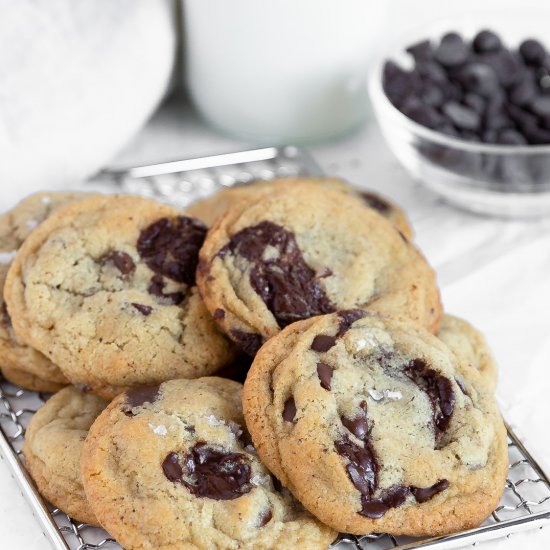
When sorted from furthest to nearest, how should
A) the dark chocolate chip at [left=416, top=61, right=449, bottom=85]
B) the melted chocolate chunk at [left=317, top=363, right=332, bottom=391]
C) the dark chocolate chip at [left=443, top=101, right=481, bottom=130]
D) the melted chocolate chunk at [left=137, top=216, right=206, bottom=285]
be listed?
the dark chocolate chip at [left=416, top=61, right=449, bottom=85], the dark chocolate chip at [left=443, top=101, right=481, bottom=130], the melted chocolate chunk at [left=137, top=216, right=206, bottom=285], the melted chocolate chunk at [left=317, top=363, right=332, bottom=391]

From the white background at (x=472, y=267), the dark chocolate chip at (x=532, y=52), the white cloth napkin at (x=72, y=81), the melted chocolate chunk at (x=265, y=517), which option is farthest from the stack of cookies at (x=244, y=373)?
the dark chocolate chip at (x=532, y=52)

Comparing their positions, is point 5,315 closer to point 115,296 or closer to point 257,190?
point 115,296

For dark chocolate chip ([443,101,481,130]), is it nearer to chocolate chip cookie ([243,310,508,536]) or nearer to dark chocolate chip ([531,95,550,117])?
dark chocolate chip ([531,95,550,117])

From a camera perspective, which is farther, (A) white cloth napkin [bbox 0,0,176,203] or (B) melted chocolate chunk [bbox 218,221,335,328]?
(A) white cloth napkin [bbox 0,0,176,203]

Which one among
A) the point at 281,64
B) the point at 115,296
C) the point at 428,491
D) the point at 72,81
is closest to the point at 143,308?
the point at 115,296

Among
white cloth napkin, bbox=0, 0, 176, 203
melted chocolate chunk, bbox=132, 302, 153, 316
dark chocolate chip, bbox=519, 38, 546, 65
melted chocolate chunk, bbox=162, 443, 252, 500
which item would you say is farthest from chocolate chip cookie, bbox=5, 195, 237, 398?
dark chocolate chip, bbox=519, 38, 546, 65

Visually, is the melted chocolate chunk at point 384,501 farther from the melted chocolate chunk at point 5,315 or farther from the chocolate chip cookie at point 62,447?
the melted chocolate chunk at point 5,315

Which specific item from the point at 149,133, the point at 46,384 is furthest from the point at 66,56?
the point at 46,384
